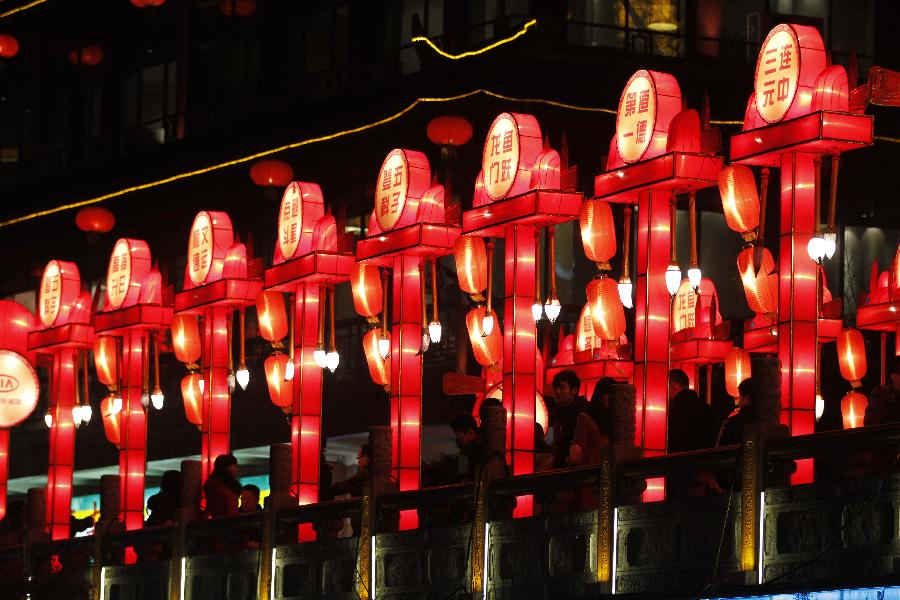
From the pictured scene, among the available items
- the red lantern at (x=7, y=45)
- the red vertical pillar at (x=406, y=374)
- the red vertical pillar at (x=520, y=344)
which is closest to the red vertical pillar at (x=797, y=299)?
the red vertical pillar at (x=520, y=344)

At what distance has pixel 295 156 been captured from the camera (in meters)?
34.0

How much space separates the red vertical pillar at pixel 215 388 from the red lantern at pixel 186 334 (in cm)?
93

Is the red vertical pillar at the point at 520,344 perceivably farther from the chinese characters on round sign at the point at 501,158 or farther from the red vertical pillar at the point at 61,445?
the red vertical pillar at the point at 61,445

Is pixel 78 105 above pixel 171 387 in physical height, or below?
above

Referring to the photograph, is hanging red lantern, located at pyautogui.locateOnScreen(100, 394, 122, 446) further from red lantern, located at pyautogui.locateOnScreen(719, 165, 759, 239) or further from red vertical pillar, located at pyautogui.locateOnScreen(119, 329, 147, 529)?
red lantern, located at pyautogui.locateOnScreen(719, 165, 759, 239)

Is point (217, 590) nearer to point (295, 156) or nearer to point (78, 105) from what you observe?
point (295, 156)

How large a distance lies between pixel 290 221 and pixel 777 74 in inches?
342

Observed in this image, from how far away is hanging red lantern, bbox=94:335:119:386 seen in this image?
1155 inches

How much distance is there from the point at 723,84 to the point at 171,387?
503 inches

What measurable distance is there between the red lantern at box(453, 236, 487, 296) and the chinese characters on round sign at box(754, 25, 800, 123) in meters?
5.36

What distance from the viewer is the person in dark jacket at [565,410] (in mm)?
18406

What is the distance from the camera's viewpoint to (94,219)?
35.9 metres

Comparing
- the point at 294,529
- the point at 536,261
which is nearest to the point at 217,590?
the point at 294,529

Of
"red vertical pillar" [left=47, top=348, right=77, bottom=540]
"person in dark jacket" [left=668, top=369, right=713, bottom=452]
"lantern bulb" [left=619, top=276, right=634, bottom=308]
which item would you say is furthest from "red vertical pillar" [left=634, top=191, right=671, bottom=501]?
"red vertical pillar" [left=47, top=348, right=77, bottom=540]
